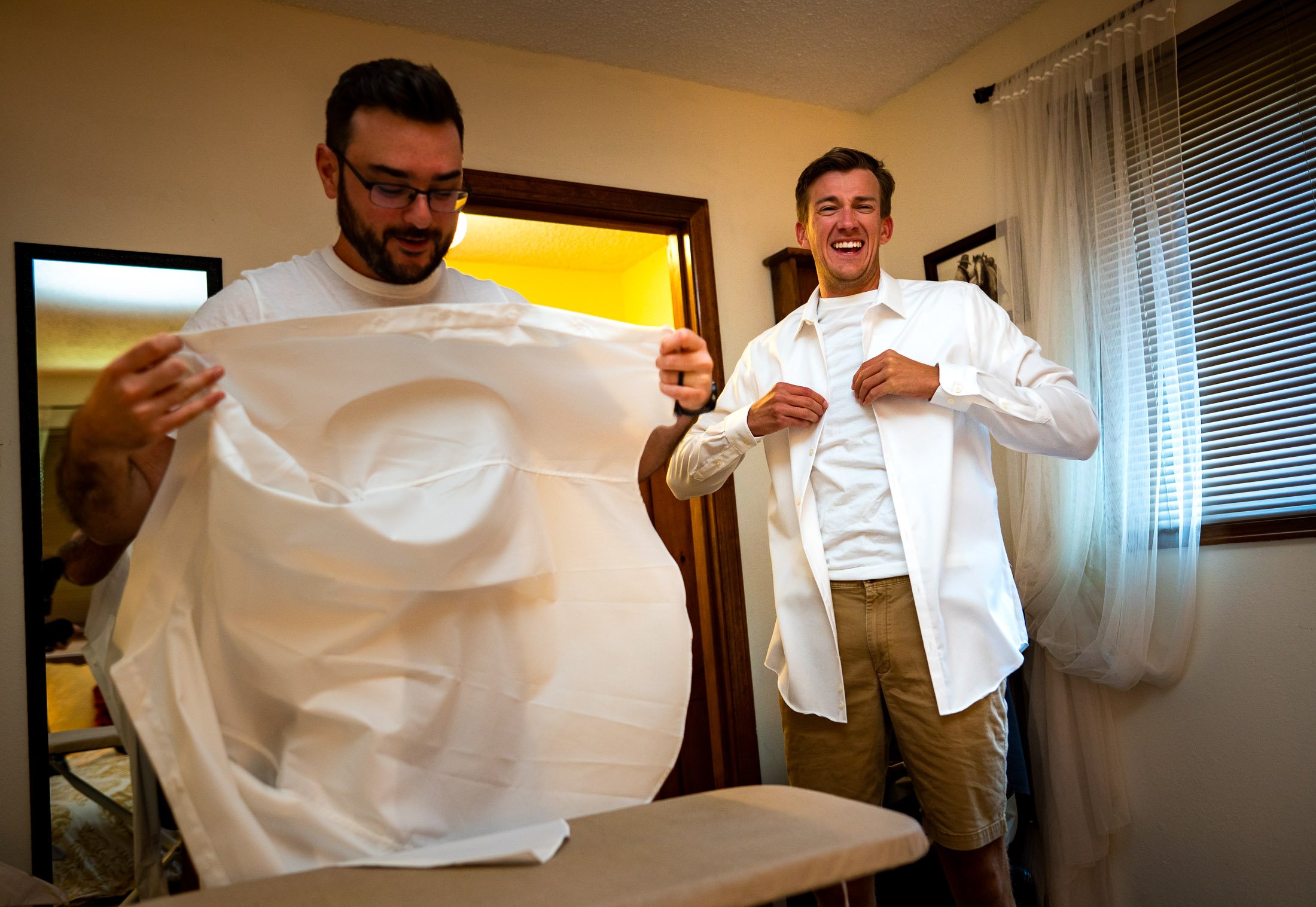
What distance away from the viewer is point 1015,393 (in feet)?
6.75

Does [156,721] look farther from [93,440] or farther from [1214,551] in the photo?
[1214,551]

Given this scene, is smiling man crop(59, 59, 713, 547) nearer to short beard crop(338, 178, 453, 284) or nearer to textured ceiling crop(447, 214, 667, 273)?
short beard crop(338, 178, 453, 284)

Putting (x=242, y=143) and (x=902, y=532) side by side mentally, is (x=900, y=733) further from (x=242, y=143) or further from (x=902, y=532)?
(x=242, y=143)

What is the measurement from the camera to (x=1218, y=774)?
254 centimetres

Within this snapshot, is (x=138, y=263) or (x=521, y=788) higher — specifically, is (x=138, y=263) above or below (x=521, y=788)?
above

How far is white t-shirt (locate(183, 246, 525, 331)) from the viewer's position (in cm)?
144

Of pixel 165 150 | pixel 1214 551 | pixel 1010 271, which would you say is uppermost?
pixel 165 150

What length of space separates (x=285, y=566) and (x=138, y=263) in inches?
72.1

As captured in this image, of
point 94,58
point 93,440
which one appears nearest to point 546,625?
point 93,440

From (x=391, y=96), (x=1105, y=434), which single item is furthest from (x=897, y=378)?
(x=391, y=96)

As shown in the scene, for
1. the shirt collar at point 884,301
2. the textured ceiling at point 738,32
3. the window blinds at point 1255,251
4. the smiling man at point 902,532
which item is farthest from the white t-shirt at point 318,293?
the window blinds at point 1255,251

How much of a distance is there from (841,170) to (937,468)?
823mm

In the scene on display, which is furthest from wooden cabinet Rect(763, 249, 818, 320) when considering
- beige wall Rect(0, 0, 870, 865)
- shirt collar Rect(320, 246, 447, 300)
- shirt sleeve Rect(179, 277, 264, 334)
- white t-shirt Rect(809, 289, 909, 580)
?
shirt sleeve Rect(179, 277, 264, 334)

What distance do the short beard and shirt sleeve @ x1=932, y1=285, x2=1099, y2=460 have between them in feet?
3.62
